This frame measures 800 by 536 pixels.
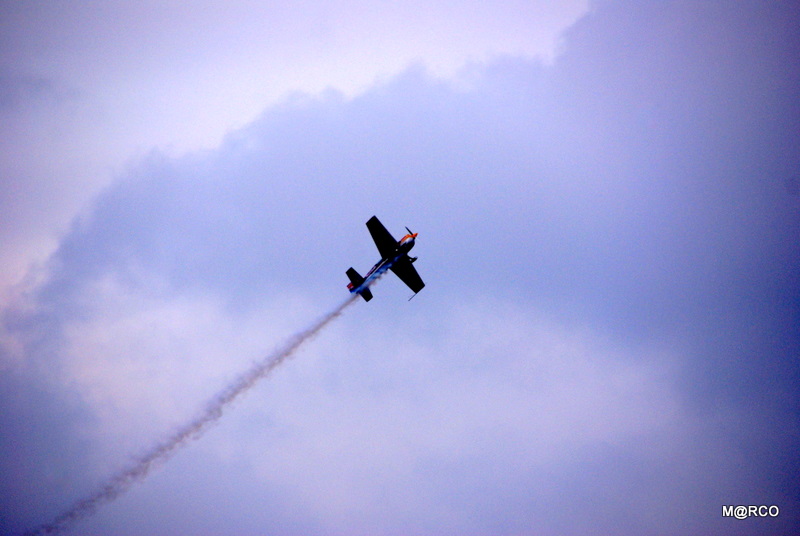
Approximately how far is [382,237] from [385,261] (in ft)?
8.90

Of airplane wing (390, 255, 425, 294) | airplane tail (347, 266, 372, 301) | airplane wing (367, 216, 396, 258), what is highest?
airplane wing (367, 216, 396, 258)

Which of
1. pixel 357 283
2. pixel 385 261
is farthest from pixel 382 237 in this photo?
pixel 357 283

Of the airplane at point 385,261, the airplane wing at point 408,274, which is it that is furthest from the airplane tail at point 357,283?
the airplane wing at point 408,274

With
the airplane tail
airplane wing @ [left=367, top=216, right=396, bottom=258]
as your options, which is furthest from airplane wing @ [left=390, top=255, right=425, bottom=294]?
the airplane tail

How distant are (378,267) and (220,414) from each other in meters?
24.5

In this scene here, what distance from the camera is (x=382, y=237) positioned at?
199 feet

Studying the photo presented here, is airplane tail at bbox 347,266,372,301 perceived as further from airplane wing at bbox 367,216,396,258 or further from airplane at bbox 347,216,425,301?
airplane wing at bbox 367,216,396,258

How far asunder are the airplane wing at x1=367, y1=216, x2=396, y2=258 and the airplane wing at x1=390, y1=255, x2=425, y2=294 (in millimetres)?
2191

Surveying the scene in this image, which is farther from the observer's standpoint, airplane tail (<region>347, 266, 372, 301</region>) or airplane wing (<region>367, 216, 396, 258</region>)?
airplane tail (<region>347, 266, 372, 301</region>)

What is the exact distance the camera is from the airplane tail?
6178cm

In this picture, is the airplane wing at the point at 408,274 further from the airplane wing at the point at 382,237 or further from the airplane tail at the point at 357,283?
the airplane tail at the point at 357,283

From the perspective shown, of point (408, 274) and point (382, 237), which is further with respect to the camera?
point (408, 274)

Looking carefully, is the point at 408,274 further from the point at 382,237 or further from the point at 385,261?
the point at 382,237

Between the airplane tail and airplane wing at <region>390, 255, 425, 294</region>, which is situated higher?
airplane wing at <region>390, 255, 425, 294</region>
